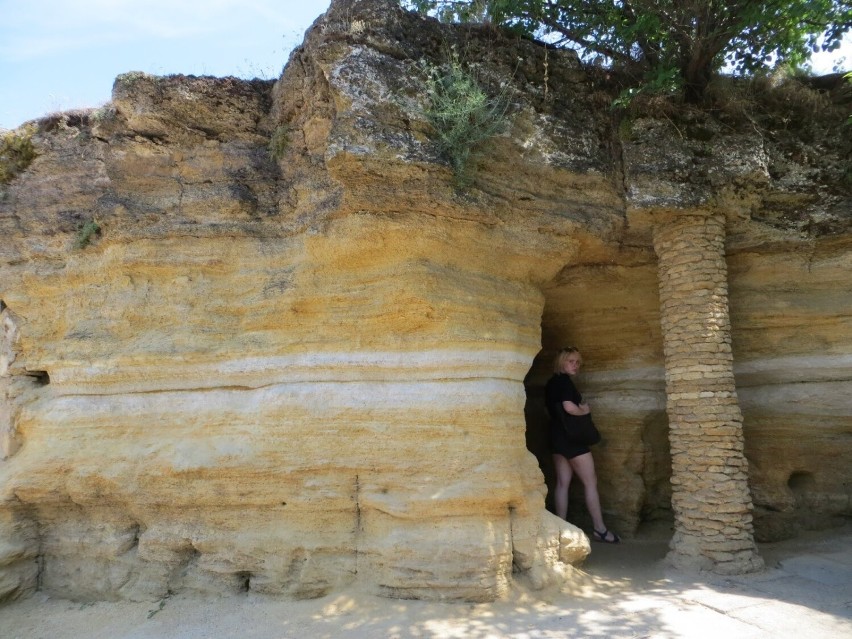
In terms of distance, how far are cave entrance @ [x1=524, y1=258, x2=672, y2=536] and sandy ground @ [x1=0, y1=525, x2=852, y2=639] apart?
1508 mm

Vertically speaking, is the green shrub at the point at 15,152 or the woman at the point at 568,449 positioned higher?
the green shrub at the point at 15,152

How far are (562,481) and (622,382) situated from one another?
1.38 m

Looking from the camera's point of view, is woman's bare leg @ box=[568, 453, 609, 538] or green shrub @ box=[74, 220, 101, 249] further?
woman's bare leg @ box=[568, 453, 609, 538]

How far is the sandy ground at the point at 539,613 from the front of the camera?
4.79 meters

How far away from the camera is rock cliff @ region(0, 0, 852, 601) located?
5.57 metres

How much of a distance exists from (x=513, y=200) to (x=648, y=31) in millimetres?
2429

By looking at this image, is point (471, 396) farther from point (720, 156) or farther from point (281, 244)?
point (720, 156)

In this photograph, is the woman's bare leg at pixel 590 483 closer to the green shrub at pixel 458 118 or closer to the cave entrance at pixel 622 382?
the cave entrance at pixel 622 382

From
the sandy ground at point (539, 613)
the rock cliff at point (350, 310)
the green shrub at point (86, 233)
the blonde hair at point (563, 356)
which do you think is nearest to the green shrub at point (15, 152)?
the rock cliff at point (350, 310)

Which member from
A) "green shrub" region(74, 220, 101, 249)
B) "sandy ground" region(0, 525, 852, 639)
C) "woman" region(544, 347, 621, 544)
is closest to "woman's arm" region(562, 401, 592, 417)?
"woman" region(544, 347, 621, 544)

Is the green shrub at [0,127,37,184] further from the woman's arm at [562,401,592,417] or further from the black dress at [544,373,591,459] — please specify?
the woman's arm at [562,401,592,417]

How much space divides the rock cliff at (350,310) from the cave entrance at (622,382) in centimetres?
8

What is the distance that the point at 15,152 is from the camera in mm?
7105

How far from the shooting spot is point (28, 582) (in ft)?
19.6
